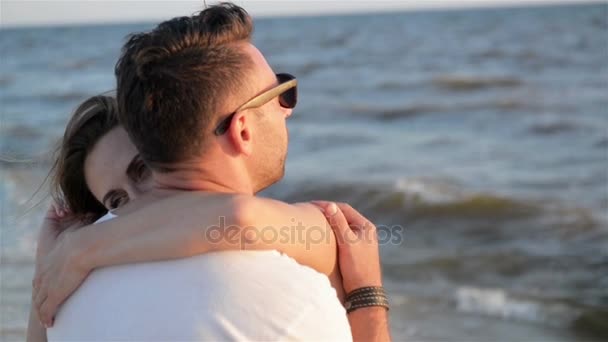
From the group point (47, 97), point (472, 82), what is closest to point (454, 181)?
point (472, 82)

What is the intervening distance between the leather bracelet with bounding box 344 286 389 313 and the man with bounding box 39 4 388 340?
33 mm

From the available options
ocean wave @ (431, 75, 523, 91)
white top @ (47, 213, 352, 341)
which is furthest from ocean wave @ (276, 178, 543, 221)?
ocean wave @ (431, 75, 523, 91)

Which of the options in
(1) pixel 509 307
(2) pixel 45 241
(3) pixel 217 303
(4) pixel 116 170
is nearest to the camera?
(3) pixel 217 303

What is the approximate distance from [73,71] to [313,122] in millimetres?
14036

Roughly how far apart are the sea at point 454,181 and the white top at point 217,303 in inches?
30.9

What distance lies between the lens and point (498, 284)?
6.58 metres

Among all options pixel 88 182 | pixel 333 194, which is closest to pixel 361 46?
pixel 333 194

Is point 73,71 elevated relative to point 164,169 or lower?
elevated

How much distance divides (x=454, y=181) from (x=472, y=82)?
9.12 m

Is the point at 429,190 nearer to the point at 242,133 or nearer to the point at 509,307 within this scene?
the point at 509,307

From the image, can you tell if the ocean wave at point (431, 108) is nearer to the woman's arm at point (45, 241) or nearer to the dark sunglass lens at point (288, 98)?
the woman's arm at point (45, 241)

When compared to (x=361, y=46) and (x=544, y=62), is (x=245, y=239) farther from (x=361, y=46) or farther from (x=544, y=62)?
(x=361, y=46)

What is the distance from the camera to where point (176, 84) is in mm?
1855

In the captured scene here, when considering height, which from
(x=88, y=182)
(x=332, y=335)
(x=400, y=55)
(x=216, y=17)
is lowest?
(x=332, y=335)
